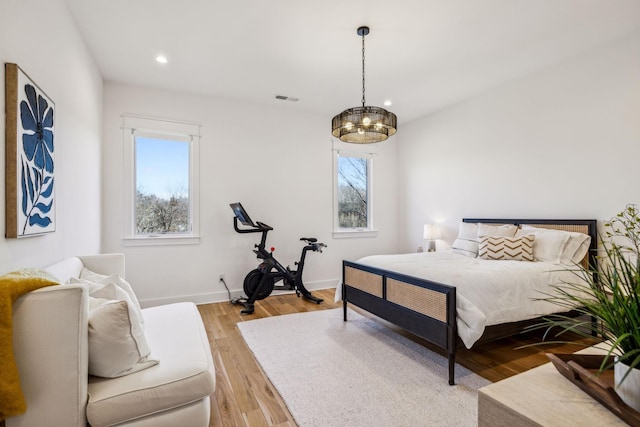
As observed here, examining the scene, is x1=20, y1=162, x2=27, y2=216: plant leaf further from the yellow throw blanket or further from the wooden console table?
the wooden console table

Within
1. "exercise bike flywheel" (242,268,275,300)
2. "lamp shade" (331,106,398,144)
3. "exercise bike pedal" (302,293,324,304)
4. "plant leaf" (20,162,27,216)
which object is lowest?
"exercise bike pedal" (302,293,324,304)

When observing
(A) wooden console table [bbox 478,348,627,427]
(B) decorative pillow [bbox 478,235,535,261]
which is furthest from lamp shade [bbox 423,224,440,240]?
(A) wooden console table [bbox 478,348,627,427]

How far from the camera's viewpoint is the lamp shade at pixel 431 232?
4938 mm

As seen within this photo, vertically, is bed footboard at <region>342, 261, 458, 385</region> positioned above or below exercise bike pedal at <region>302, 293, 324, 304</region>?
above

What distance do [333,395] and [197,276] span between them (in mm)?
2894

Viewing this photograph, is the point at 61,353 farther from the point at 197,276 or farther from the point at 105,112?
the point at 105,112

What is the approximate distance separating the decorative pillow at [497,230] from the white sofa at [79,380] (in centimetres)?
347

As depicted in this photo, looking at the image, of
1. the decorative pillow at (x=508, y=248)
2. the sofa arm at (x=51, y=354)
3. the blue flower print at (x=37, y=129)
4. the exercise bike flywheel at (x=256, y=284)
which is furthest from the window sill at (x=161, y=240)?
the decorative pillow at (x=508, y=248)

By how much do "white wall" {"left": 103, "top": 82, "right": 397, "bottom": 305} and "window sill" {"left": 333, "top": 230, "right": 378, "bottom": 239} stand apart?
87 millimetres

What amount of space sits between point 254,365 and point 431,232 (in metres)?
3.35

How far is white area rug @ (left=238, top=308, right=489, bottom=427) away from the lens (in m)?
1.94

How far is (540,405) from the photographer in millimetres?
1081

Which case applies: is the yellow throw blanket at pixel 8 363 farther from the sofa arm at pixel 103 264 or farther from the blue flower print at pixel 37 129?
the sofa arm at pixel 103 264

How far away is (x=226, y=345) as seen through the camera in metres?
3.04
